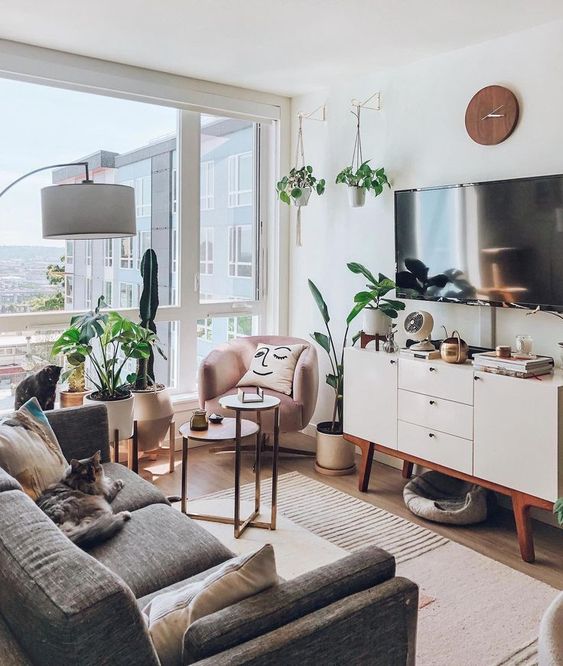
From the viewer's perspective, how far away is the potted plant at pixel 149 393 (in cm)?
380

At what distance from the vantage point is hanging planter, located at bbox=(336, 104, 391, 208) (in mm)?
3939

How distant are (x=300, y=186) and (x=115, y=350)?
5.75ft

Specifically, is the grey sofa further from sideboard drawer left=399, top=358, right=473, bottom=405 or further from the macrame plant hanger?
the macrame plant hanger

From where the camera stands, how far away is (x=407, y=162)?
12.7 feet

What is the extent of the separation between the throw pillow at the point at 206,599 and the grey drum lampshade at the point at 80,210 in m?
1.55

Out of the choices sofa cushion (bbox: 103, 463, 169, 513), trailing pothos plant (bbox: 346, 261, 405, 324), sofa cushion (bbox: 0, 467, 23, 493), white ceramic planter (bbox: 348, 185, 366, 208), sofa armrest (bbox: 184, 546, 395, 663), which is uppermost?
white ceramic planter (bbox: 348, 185, 366, 208)

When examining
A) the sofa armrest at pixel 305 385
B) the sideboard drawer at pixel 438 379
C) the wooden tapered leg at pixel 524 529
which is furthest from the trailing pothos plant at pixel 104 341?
the wooden tapered leg at pixel 524 529

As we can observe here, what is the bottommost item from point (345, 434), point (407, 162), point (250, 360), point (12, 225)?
point (345, 434)

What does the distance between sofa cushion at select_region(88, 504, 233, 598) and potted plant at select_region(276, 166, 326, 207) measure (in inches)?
109

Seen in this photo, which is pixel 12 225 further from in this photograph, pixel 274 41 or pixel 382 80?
pixel 382 80

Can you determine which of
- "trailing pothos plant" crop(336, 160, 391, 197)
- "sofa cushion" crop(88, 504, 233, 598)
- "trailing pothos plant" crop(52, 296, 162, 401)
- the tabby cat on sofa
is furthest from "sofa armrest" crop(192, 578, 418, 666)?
"trailing pothos plant" crop(336, 160, 391, 197)

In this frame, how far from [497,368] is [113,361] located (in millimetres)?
2100

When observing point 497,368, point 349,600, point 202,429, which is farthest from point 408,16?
point 349,600

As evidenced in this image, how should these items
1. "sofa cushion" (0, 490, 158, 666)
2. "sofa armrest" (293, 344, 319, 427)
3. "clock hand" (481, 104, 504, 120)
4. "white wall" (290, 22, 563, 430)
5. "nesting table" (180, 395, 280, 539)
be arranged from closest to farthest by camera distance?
"sofa cushion" (0, 490, 158, 666), "nesting table" (180, 395, 280, 539), "white wall" (290, 22, 563, 430), "clock hand" (481, 104, 504, 120), "sofa armrest" (293, 344, 319, 427)
